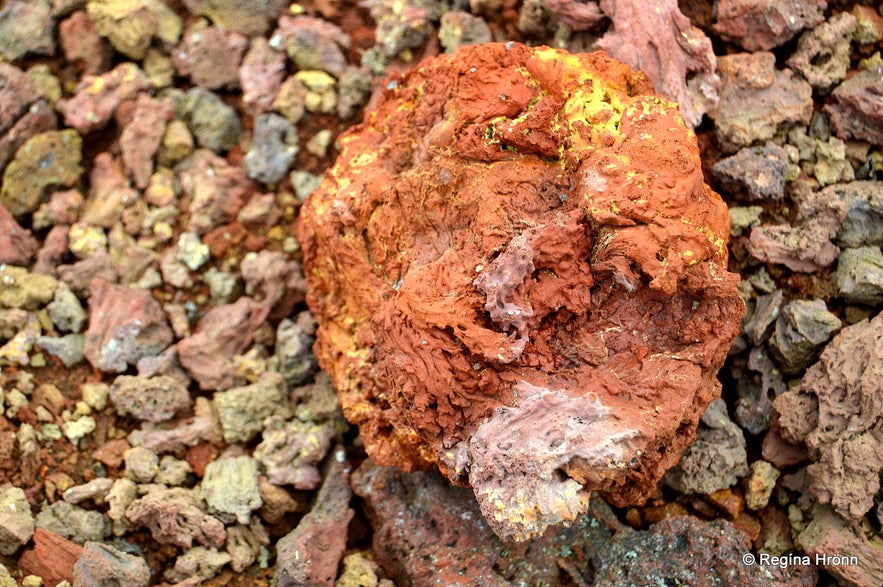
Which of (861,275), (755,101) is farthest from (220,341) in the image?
(861,275)

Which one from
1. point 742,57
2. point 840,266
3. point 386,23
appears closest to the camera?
point 840,266

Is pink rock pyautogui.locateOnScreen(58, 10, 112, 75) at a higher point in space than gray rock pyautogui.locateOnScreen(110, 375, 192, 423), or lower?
higher

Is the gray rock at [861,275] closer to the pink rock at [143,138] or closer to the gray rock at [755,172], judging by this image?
the gray rock at [755,172]

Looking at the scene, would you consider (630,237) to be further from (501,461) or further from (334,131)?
(334,131)

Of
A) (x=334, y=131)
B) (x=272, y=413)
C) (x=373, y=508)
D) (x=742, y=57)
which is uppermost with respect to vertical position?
(x=742, y=57)

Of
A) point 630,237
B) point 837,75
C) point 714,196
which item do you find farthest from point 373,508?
point 837,75

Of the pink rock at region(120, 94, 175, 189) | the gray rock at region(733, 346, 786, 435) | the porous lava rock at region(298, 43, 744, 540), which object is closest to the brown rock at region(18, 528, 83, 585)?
the porous lava rock at region(298, 43, 744, 540)

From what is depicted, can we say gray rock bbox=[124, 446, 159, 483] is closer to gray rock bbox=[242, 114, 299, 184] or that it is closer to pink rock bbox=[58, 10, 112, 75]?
gray rock bbox=[242, 114, 299, 184]
